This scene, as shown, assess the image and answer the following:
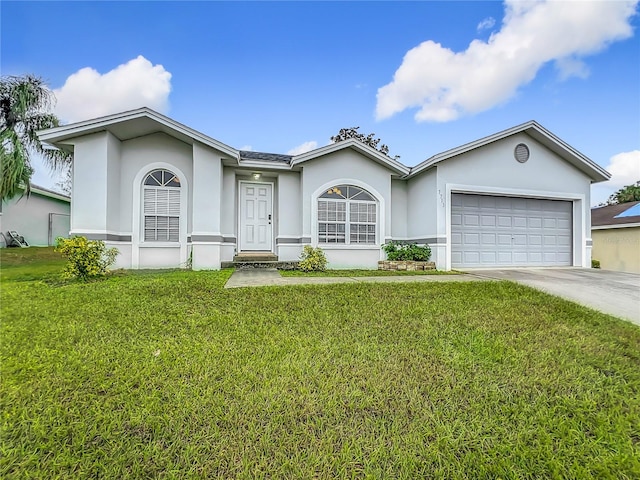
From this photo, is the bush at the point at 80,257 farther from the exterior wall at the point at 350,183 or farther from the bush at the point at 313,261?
the exterior wall at the point at 350,183

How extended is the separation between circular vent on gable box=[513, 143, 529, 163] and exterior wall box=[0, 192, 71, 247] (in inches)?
715

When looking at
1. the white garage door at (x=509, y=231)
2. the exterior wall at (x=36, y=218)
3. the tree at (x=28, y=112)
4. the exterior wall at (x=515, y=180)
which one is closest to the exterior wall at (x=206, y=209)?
the exterior wall at (x=515, y=180)

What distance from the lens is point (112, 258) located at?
7938mm

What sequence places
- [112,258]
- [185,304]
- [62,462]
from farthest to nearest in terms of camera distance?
[112,258] < [185,304] < [62,462]

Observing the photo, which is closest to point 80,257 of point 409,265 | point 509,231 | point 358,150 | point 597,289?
point 358,150

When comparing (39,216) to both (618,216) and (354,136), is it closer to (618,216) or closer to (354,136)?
(354,136)

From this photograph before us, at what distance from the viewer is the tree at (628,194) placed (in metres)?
32.9

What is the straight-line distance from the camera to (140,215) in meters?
9.03

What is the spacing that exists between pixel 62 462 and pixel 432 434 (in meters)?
2.49

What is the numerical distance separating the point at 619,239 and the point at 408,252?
11270 millimetres

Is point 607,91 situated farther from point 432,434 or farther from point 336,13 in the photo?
point 432,434

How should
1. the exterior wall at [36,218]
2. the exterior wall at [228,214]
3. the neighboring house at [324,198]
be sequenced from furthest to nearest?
the exterior wall at [36,218], the exterior wall at [228,214], the neighboring house at [324,198]

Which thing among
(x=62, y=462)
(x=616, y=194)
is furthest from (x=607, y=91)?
(x=616, y=194)

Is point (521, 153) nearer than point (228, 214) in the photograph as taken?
No
